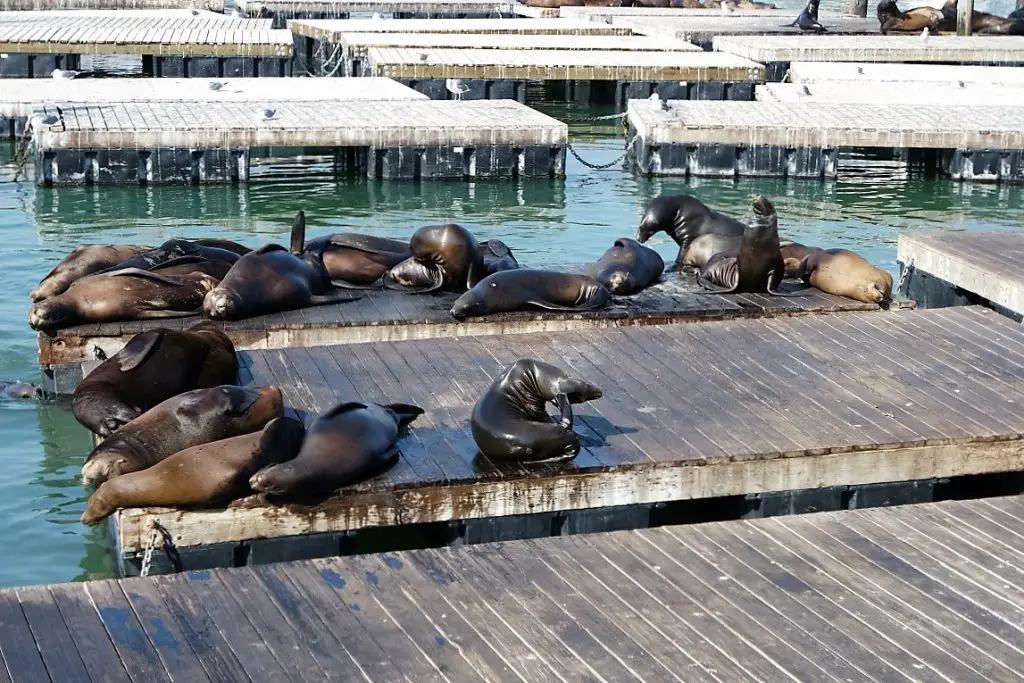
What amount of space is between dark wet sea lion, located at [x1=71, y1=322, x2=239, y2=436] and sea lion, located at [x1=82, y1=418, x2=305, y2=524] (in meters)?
0.88

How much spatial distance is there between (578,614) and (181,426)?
2073mm

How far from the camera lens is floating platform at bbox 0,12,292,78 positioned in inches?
842

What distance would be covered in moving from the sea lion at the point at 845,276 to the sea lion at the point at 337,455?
396 cm

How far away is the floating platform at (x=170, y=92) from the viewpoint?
55.3 ft

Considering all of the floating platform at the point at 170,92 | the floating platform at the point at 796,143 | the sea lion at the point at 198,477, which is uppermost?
the floating platform at the point at 170,92

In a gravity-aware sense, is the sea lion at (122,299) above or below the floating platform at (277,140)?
below

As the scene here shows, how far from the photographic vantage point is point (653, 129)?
16.0m

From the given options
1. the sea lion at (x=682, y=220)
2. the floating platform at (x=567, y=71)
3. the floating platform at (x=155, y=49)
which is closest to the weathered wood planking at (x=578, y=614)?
the sea lion at (x=682, y=220)

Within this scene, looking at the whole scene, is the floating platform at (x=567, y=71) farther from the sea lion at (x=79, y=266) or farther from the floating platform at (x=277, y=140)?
the sea lion at (x=79, y=266)

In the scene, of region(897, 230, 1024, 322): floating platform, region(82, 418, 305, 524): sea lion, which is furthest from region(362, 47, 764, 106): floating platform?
region(82, 418, 305, 524): sea lion

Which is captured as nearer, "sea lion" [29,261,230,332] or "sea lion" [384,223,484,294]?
"sea lion" [29,261,230,332]

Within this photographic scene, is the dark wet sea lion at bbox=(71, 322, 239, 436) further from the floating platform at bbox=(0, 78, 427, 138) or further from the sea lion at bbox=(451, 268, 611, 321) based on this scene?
the floating platform at bbox=(0, 78, 427, 138)

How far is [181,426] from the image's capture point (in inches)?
238

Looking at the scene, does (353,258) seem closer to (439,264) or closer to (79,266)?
(439,264)
